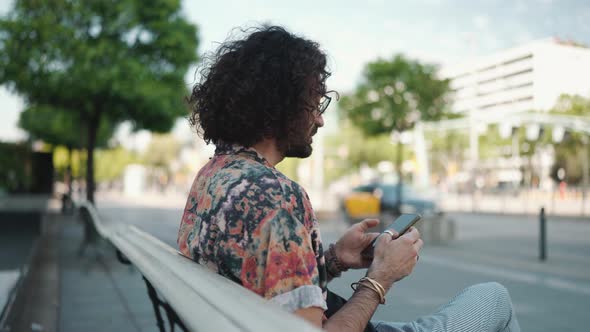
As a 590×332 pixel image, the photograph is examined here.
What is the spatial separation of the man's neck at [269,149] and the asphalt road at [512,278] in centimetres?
271

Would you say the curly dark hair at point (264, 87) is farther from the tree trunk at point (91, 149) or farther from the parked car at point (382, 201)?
the parked car at point (382, 201)

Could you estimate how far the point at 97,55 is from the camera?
35.1 ft

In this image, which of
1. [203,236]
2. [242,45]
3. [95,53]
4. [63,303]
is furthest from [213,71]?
[95,53]

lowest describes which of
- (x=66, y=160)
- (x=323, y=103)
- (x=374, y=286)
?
(x=374, y=286)

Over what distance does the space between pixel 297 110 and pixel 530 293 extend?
5782 mm

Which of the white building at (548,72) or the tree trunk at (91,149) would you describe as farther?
the tree trunk at (91,149)

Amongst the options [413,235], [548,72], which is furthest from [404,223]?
[548,72]

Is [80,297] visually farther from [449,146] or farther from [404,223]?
[449,146]

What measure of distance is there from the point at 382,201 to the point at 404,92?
6.17m

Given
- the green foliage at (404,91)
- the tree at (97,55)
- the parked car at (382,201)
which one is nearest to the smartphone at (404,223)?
the tree at (97,55)

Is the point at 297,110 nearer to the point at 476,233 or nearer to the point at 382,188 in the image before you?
the point at 476,233

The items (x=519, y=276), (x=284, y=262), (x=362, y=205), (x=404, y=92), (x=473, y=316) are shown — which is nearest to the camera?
(x=284, y=262)

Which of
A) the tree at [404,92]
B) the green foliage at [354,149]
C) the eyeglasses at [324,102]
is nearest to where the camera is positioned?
the eyeglasses at [324,102]

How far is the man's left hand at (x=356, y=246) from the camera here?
7.14ft
